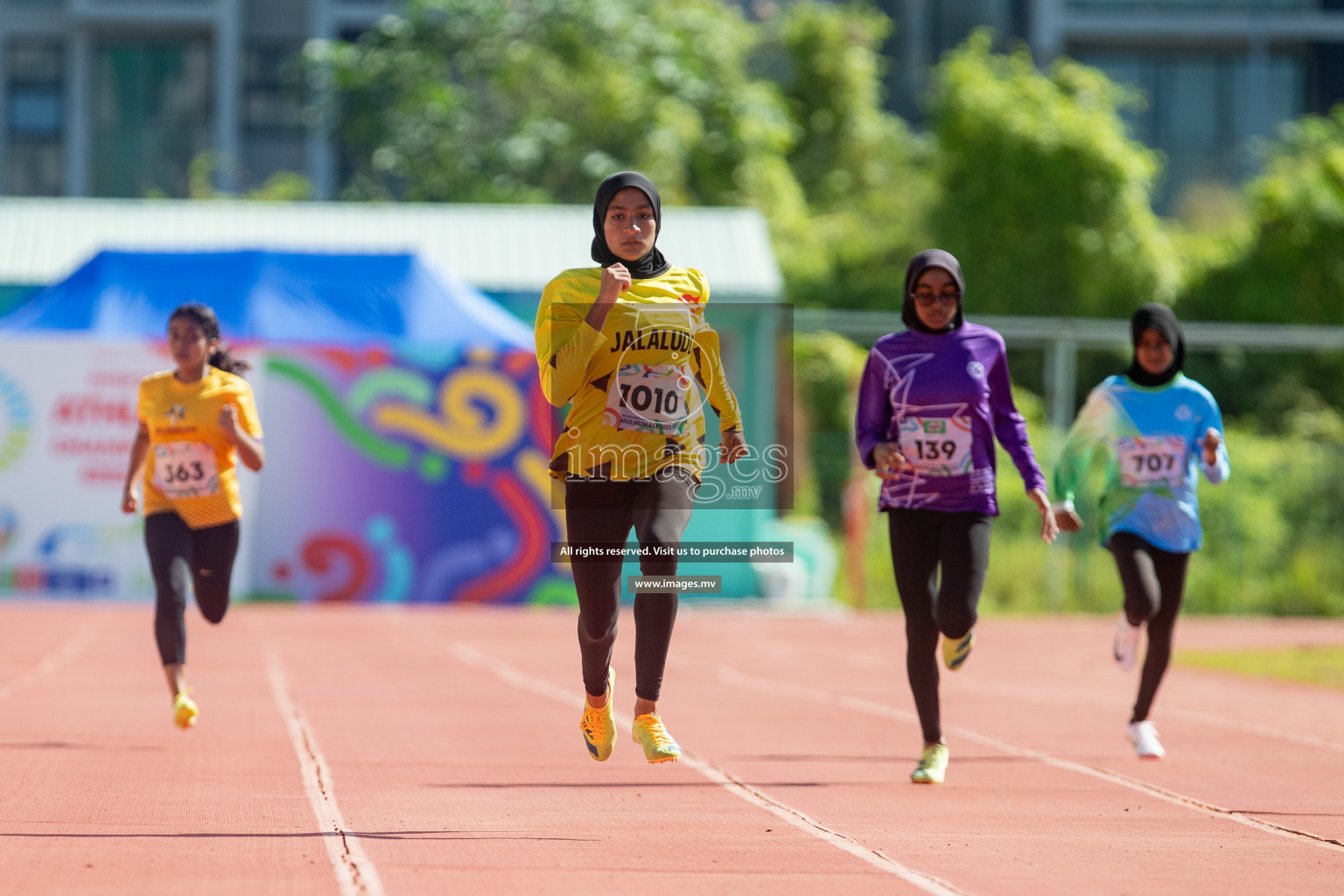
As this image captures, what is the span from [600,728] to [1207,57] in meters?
43.0

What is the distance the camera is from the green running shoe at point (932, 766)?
812 cm

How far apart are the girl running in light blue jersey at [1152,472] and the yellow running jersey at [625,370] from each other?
2823 mm

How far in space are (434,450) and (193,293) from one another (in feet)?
10.0

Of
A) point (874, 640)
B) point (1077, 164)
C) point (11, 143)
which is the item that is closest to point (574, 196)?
point (1077, 164)

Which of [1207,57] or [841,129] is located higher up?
[1207,57]

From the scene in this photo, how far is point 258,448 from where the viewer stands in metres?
8.66

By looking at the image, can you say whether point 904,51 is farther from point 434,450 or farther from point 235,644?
point 235,644

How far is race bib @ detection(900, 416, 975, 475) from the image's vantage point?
7914 mm

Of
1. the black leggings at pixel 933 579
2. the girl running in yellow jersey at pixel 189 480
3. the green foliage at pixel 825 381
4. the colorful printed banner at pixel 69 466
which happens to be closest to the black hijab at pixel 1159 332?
the black leggings at pixel 933 579

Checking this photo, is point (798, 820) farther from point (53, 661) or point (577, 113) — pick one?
point (577, 113)

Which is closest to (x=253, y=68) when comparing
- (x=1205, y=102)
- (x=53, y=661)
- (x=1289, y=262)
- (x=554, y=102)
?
(x=554, y=102)

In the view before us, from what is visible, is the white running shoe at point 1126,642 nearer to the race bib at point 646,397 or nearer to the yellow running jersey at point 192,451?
the race bib at point 646,397

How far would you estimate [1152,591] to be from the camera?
8898 mm

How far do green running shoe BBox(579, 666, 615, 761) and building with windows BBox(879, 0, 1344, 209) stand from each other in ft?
131
